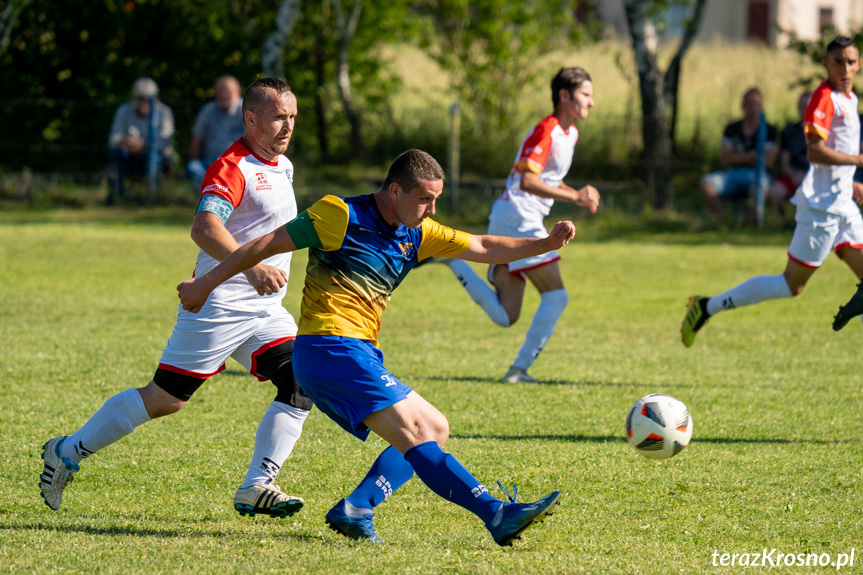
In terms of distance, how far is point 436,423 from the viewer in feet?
13.7

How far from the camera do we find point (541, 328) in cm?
759

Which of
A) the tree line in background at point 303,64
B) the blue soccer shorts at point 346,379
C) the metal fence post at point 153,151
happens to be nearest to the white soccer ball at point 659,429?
the blue soccer shorts at point 346,379

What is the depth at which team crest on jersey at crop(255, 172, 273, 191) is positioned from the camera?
184 inches

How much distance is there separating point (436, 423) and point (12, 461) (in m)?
2.46

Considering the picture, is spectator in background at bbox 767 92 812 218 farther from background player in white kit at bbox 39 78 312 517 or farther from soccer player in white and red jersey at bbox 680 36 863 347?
background player in white kit at bbox 39 78 312 517

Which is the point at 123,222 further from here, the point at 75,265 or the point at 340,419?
the point at 340,419

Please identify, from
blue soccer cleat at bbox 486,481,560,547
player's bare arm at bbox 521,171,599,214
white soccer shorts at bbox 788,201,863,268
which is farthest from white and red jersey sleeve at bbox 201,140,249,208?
white soccer shorts at bbox 788,201,863,268

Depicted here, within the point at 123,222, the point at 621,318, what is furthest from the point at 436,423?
the point at 123,222

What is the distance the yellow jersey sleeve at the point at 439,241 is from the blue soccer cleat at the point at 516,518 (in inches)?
44.9

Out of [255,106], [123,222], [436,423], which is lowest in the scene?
[123,222]

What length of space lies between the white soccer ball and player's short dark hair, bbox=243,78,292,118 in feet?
7.47

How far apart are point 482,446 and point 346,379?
1899 millimetres

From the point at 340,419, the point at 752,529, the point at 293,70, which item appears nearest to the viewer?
the point at 340,419

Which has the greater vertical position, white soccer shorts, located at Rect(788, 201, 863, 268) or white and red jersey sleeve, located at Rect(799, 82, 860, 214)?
white and red jersey sleeve, located at Rect(799, 82, 860, 214)
